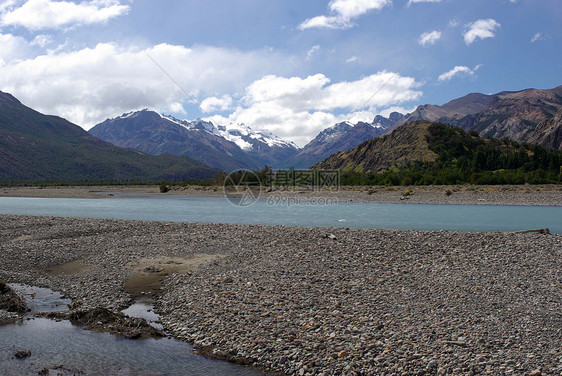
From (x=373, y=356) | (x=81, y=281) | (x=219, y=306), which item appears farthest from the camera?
(x=81, y=281)

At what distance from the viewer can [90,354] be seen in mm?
9750

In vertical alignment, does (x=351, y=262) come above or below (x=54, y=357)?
above

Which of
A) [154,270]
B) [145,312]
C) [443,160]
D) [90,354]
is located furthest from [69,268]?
[443,160]

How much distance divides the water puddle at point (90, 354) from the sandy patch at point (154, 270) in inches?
112

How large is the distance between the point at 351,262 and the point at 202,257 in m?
6.77

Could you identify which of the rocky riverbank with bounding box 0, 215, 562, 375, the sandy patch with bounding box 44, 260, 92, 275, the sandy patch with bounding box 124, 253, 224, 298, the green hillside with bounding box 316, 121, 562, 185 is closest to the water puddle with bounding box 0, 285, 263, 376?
the rocky riverbank with bounding box 0, 215, 562, 375

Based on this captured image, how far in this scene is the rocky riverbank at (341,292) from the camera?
8734 mm

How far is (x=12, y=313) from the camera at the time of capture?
1227 centimetres

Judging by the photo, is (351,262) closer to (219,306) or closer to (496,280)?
(496,280)

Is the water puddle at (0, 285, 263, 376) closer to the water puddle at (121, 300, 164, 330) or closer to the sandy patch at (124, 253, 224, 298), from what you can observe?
the water puddle at (121, 300, 164, 330)

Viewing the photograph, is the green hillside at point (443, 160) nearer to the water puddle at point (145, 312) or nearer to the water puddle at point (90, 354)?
the water puddle at point (145, 312)

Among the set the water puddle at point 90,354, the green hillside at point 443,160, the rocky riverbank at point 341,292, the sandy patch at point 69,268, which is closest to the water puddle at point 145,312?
the water puddle at point 90,354

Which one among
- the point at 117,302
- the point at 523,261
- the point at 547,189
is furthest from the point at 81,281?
the point at 547,189

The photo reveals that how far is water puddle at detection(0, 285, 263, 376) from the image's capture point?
894 centimetres
